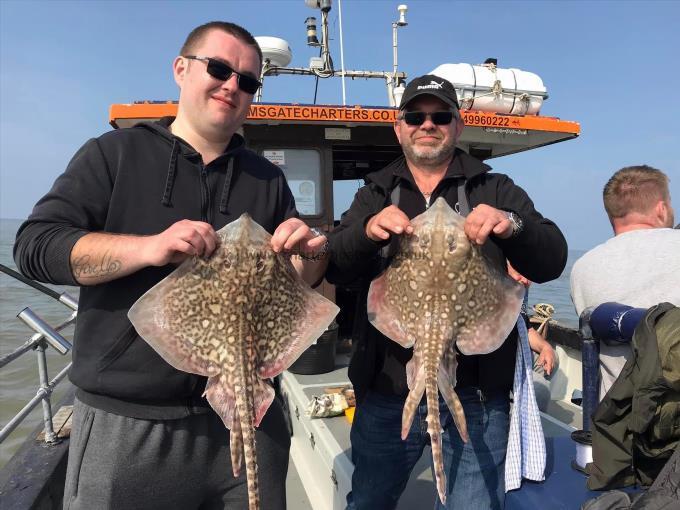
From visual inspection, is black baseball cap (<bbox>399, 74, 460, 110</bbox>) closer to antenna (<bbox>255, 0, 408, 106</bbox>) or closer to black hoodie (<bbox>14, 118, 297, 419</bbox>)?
black hoodie (<bbox>14, 118, 297, 419</bbox>)

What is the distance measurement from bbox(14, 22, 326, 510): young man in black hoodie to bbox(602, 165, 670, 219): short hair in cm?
217

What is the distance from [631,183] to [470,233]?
5.38 feet

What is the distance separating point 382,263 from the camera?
2609 mm

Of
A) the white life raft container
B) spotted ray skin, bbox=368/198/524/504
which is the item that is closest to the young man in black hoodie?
spotted ray skin, bbox=368/198/524/504

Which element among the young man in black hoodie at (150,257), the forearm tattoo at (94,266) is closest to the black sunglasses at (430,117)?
the young man in black hoodie at (150,257)

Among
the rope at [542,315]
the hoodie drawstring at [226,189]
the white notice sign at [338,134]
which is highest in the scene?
the white notice sign at [338,134]

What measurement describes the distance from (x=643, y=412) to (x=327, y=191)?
5.18 meters

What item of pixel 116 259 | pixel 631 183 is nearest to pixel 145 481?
pixel 116 259

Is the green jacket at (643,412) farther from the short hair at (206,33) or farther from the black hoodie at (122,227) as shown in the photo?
the short hair at (206,33)

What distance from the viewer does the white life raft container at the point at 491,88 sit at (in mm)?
6781

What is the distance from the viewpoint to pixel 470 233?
6.90 feet

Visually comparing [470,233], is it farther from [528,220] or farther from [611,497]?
[611,497]

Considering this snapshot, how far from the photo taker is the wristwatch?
7.14 feet

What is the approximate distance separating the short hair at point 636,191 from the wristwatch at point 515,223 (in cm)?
132
